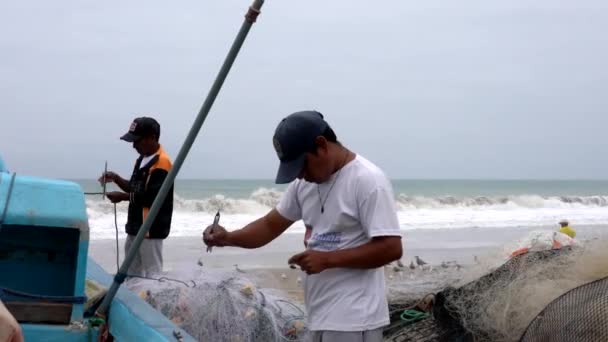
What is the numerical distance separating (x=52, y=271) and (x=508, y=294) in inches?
100

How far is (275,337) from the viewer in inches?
176

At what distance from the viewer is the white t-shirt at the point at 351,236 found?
9.08 ft

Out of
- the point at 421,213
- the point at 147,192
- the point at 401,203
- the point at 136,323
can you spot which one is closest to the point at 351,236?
the point at 136,323

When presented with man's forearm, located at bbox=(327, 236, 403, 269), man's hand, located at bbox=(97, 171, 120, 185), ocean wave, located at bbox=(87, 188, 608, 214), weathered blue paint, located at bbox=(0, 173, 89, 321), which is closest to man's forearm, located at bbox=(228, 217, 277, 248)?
man's forearm, located at bbox=(327, 236, 403, 269)

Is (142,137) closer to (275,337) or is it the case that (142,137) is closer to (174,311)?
(174,311)

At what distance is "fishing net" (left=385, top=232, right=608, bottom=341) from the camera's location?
422 centimetres

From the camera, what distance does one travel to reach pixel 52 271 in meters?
3.82

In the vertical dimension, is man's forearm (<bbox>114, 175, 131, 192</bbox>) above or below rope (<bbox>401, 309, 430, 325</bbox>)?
above

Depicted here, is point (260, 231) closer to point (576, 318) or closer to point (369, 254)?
point (369, 254)

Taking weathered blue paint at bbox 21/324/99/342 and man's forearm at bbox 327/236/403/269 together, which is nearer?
man's forearm at bbox 327/236/403/269

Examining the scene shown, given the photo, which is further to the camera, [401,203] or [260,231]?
[401,203]

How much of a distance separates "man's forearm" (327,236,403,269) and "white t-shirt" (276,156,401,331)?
35 mm

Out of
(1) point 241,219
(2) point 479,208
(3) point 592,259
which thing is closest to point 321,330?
(3) point 592,259

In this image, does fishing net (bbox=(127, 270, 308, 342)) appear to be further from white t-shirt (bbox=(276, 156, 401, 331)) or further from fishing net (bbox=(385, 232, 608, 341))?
white t-shirt (bbox=(276, 156, 401, 331))
